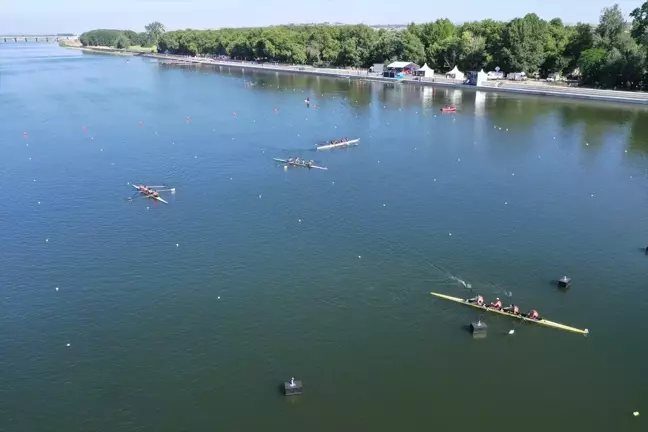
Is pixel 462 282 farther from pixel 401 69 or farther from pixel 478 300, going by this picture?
pixel 401 69

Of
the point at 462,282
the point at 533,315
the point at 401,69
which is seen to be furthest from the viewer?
the point at 401,69

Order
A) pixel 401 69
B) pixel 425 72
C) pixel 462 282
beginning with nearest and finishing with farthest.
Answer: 1. pixel 462 282
2. pixel 425 72
3. pixel 401 69

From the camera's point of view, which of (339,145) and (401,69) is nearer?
(339,145)

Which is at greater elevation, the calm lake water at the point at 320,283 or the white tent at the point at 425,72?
the white tent at the point at 425,72

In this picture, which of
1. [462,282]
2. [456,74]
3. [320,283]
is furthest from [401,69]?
[320,283]

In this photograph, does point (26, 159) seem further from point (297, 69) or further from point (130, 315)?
point (297, 69)

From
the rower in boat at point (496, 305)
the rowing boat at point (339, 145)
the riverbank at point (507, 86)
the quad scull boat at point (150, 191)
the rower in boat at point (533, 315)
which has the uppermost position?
the riverbank at point (507, 86)

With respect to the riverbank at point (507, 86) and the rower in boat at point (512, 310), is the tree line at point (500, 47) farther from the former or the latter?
the rower in boat at point (512, 310)

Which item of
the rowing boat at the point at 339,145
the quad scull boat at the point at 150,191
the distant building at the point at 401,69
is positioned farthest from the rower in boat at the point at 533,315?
the distant building at the point at 401,69
